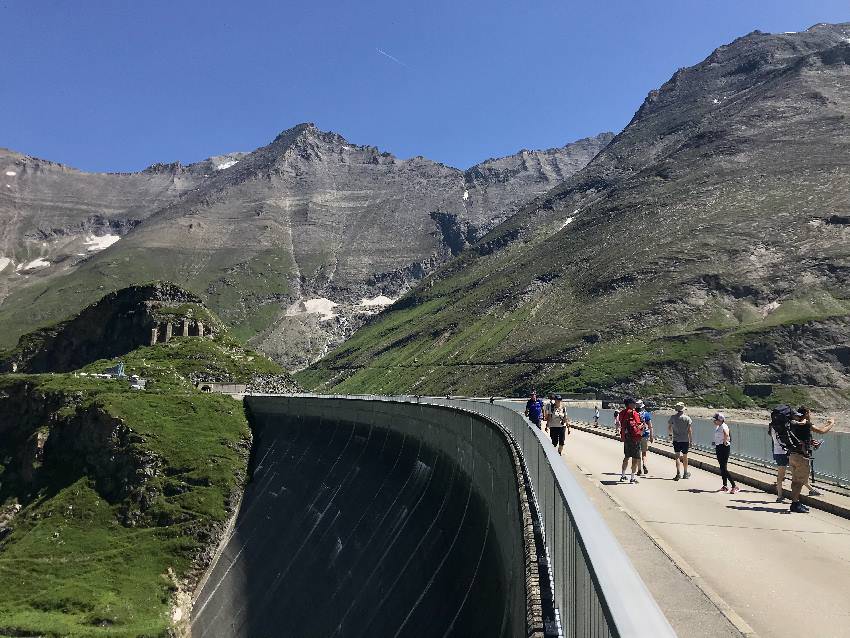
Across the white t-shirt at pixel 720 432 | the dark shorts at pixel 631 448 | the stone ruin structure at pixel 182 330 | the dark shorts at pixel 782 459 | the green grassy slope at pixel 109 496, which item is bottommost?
the green grassy slope at pixel 109 496

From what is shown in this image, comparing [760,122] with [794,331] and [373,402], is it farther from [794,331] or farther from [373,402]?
[373,402]

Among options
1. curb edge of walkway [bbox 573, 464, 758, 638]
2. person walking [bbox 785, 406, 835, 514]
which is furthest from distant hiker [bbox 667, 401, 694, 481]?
curb edge of walkway [bbox 573, 464, 758, 638]

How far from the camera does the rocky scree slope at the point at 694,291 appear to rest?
102062 mm

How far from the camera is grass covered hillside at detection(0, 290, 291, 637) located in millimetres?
43719

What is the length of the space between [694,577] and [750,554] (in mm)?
1990

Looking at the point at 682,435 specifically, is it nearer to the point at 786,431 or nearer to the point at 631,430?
the point at 631,430

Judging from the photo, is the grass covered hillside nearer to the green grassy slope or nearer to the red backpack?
the green grassy slope

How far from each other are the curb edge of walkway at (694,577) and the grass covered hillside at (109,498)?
35.4 metres

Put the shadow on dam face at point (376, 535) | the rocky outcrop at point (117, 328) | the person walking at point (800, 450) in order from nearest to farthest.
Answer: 1. the person walking at point (800, 450)
2. the shadow on dam face at point (376, 535)
3. the rocky outcrop at point (117, 328)

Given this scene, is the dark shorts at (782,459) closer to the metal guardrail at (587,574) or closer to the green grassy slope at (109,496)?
the metal guardrail at (587,574)

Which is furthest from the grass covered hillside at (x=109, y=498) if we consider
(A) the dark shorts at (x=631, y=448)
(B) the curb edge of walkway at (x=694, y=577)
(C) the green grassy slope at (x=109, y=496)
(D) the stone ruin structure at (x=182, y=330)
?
(B) the curb edge of walkway at (x=694, y=577)

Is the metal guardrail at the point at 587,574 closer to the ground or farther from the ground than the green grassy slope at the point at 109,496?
farther from the ground

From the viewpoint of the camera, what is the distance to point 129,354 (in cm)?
9394

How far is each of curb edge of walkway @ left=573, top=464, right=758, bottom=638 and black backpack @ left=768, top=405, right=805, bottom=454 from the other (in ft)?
12.0
